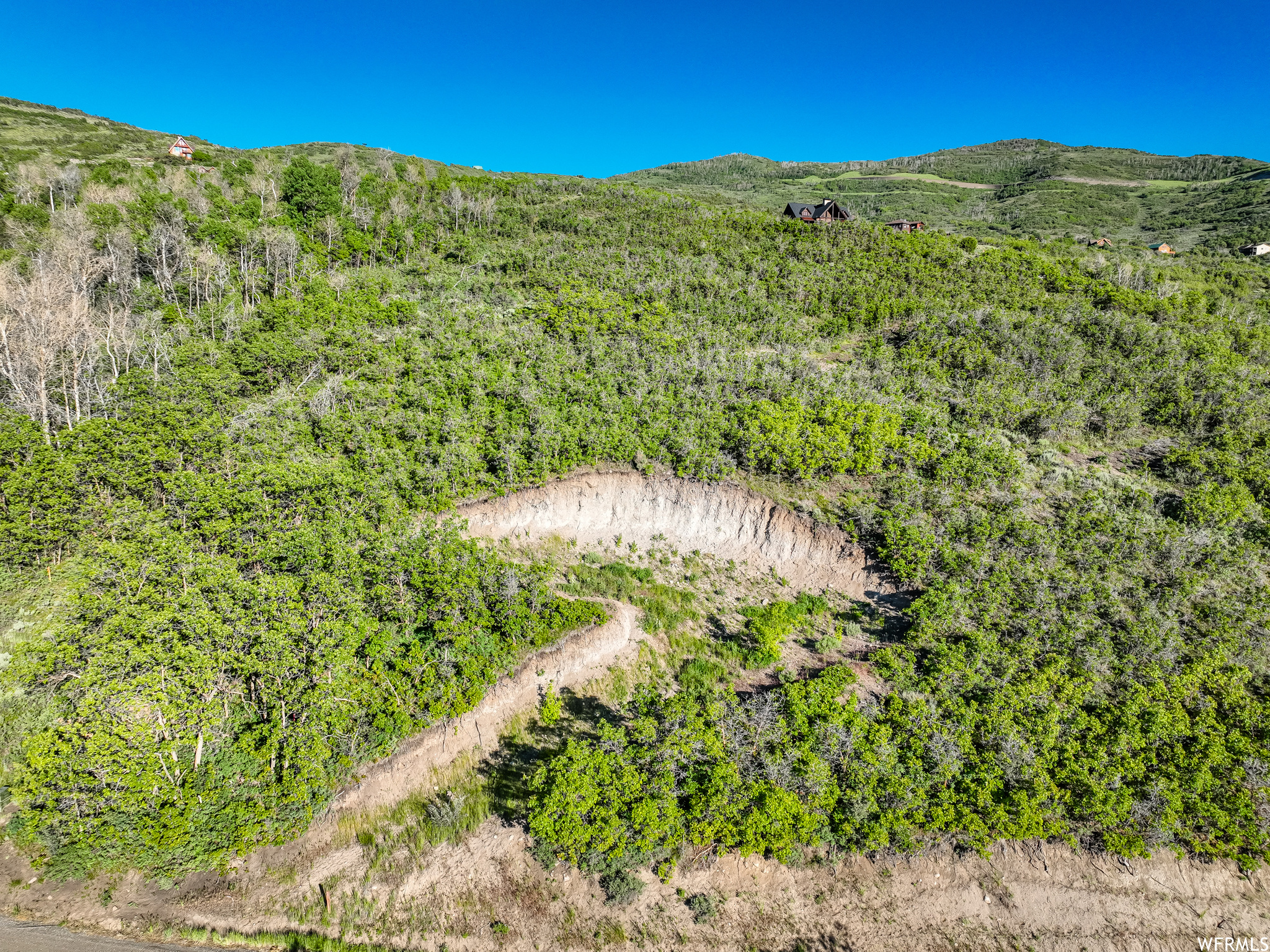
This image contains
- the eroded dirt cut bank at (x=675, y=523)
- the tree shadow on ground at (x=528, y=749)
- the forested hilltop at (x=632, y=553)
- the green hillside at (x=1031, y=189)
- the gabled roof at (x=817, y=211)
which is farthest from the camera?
the green hillside at (x=1031, y=189)

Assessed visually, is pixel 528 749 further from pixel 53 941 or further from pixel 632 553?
pixel 53 941

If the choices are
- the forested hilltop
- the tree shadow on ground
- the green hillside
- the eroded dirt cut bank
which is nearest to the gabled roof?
the green hillside

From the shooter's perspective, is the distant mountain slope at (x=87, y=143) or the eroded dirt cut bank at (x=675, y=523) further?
the distant mountain slope at (x=87, y=143)

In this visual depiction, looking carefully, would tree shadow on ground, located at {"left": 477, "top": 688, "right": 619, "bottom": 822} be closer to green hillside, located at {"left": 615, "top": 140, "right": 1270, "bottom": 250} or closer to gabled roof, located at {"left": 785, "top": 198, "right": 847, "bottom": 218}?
gabled roof, located at {"left": 785, "top": 198, "right": 847, "bottom": 218}

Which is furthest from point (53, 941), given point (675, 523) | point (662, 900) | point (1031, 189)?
point (1031, 189)

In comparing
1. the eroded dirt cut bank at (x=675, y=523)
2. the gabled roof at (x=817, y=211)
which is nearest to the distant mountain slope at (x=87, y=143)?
the gabled roof at (x=817, y=211)

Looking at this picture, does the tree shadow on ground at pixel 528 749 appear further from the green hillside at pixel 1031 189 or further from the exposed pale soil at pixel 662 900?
the green hillside at pixel 1031 189
